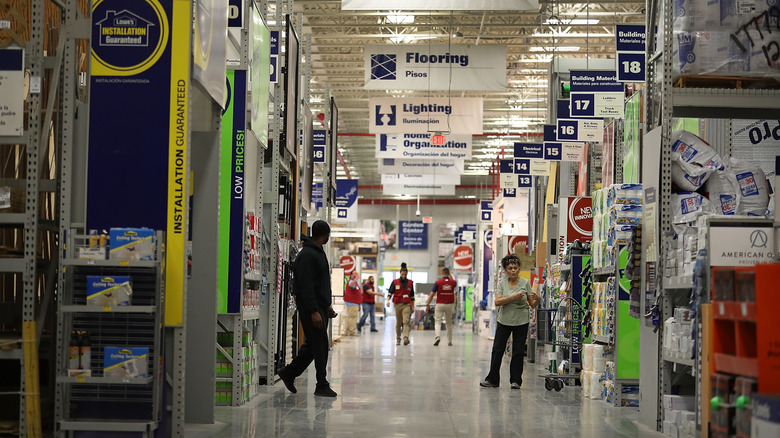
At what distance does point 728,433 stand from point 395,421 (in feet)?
12.9

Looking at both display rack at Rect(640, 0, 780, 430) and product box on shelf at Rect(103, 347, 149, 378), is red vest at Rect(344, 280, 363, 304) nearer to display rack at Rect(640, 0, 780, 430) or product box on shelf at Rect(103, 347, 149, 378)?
display rack at Rect(640, 0, 780, 430)

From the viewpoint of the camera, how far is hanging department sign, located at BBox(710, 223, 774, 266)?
236 inches

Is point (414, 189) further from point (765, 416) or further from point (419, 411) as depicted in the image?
point (765, 416)

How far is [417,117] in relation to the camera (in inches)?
803

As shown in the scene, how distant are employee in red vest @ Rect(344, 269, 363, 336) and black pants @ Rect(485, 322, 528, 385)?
12856 mm

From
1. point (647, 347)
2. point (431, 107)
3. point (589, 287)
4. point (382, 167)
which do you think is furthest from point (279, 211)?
point (382, 167)

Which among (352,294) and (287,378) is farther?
(352,294)

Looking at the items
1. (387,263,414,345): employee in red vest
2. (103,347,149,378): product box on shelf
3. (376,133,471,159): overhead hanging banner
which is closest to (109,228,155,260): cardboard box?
A: (103,347,149,378): product box on shelf

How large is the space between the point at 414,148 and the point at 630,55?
402 inches


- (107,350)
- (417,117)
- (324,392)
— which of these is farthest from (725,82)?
(417,117)

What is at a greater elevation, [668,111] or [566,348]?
[668,111]

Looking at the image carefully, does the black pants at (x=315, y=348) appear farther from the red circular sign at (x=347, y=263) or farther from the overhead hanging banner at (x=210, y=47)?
the red circular sign at (x=347, y=263)

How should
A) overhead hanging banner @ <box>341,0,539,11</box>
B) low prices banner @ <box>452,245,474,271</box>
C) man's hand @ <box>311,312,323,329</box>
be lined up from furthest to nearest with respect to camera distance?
1. low prices banner @ <box>452,245,474,271</box>
2. overhead hanging banner @ <box>341,0,539,11</box>
3. man's hand @ <box>311,312,323,329</box>

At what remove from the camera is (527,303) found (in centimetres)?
1122
